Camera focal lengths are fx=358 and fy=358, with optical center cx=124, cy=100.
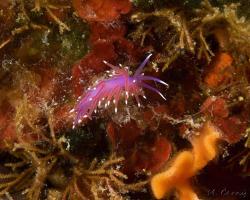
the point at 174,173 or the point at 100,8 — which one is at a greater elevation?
the point at 100,8

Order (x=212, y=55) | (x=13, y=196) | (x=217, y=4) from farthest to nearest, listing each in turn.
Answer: (x=13, y=196) < (x=212, y=55) < (x=217, y=4)

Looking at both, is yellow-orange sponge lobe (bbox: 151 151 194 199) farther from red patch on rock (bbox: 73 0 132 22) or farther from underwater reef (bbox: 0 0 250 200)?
red patch on rock (bbox: 73 0 132 22)

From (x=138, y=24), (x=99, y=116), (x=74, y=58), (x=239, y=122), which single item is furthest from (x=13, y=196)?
(x=239, y=122)

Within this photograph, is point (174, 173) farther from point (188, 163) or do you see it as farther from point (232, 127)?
point (232, 127)

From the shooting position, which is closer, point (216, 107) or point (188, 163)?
point (188, 163)

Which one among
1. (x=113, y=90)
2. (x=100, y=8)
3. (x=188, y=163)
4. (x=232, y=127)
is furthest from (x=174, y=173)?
(x=100, y=8)

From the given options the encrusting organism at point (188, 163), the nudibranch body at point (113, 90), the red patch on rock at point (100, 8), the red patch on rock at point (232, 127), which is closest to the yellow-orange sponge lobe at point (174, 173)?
the encrusting organism at point (188, 163)

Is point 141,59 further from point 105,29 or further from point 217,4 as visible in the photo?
point 217,4
